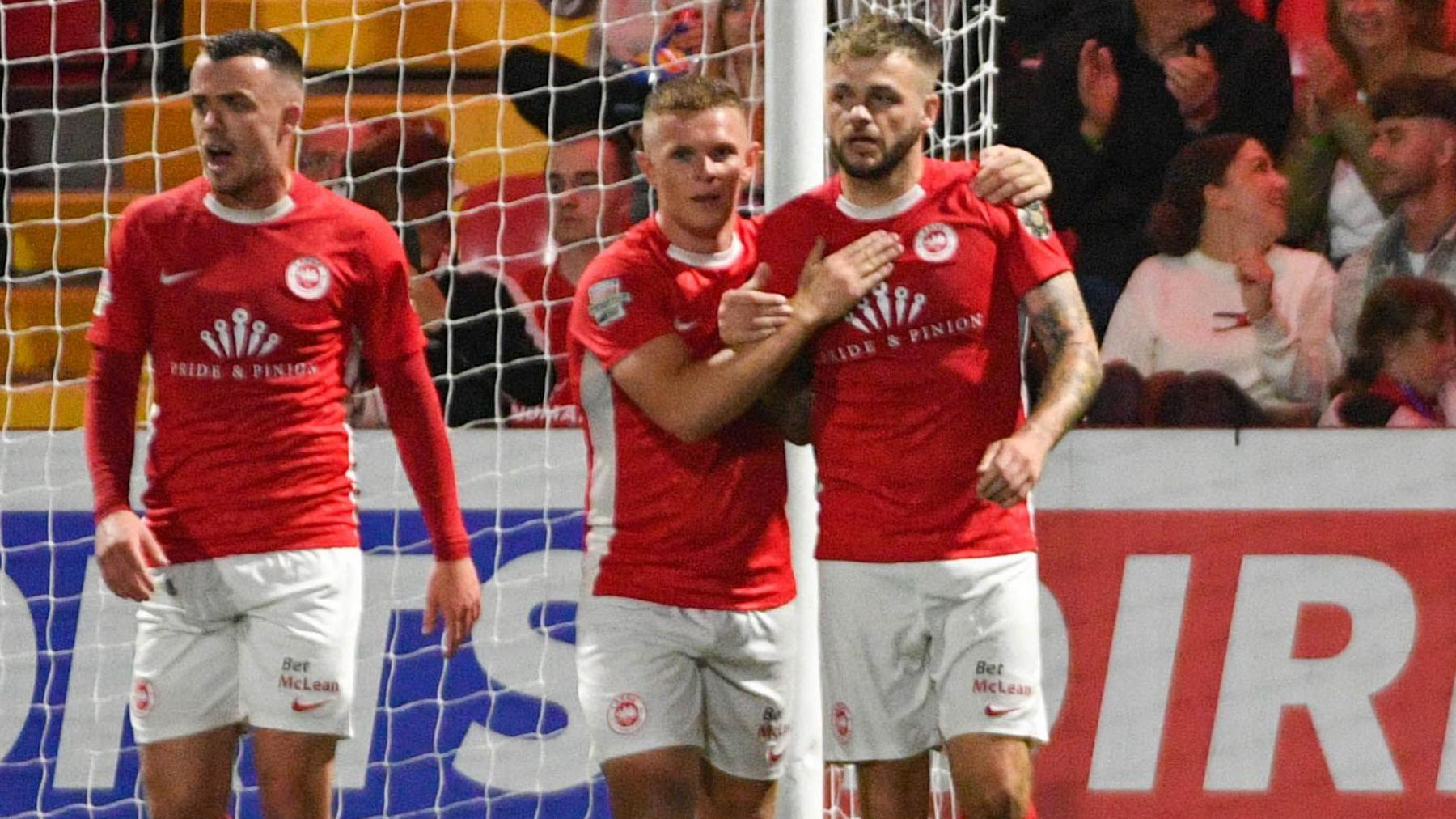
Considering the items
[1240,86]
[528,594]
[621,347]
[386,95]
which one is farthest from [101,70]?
[1240,86]

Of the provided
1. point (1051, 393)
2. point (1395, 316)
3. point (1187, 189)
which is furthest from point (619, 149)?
point (1051, 393)

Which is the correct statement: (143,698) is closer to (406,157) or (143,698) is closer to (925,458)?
(925,458)

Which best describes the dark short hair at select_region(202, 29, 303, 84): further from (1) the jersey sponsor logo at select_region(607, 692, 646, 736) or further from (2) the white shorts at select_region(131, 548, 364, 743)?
(1) the jersey sponsor logo at select_region(607, 692, 646, 736)

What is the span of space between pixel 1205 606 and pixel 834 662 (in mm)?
1620

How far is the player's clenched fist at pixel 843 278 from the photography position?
302 cm

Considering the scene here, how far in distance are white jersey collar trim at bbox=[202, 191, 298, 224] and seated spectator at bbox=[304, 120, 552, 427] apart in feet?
3.98

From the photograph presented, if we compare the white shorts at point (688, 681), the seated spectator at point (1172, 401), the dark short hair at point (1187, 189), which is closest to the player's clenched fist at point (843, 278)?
the white shorts at point (688, 681)

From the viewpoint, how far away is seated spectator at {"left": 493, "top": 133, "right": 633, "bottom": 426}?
4730mm

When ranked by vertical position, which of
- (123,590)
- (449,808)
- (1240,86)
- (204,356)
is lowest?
(449,808)

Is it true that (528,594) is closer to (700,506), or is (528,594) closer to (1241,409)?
(700,506)

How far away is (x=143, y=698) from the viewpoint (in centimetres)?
319

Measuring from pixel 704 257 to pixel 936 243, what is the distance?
1.37 feet

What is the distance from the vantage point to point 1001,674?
3020mm

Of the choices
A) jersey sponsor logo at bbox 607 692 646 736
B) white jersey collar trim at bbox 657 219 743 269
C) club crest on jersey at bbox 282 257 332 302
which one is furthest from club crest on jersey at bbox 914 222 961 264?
club crest on jersey at bbox 282 257 332 302
